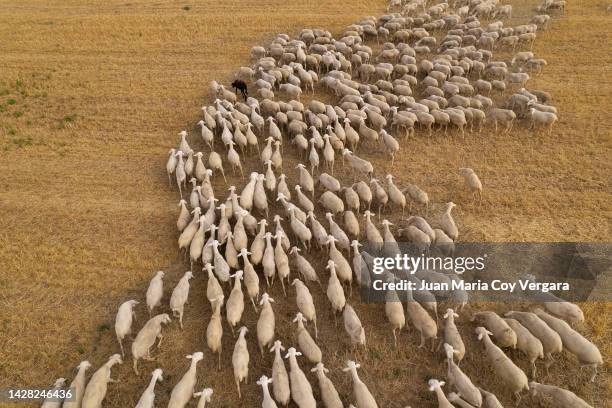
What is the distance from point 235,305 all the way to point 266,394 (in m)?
2.18

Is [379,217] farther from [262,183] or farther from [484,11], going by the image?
[484,11]

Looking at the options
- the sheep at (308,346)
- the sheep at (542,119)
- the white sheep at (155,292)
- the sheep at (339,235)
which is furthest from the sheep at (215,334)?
the sheep at (542,119)

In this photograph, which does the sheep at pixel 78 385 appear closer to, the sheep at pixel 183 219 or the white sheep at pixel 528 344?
Result: the sheep at pixel 183 219

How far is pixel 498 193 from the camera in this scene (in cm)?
1323

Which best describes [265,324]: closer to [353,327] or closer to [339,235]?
[353,327]

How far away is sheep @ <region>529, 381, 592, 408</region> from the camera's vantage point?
7.82 m

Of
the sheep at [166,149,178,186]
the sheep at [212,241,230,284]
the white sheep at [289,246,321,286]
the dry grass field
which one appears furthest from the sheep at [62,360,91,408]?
the sheep at [166,149,178,186]

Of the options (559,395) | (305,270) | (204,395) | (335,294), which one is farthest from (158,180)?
(559,395)

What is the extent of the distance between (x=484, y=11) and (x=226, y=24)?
47.4ft

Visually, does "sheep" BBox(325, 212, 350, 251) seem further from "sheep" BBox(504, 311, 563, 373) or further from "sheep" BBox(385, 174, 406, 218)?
"sheep" BBox(504, 311, 563, 373)

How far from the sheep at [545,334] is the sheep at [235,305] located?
20.3 feet

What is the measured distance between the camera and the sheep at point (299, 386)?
26.4 feet

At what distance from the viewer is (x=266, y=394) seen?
320 inches

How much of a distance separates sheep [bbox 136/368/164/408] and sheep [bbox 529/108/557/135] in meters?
14.7
